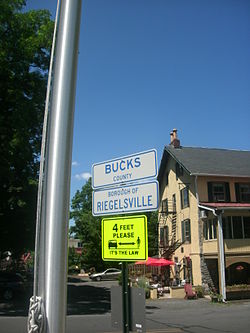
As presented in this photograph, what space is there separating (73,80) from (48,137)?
393 millimetres

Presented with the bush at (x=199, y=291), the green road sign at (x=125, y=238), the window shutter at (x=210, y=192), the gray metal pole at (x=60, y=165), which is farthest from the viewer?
the window shutter at (x=210, y=192)

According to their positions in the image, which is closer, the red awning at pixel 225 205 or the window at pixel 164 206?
the red awning at pixel 225 205

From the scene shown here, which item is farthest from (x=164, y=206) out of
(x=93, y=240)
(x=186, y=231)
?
(x=93, y=240)

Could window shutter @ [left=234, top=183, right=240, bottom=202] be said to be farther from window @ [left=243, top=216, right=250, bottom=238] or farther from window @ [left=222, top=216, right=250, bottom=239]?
window @ [left=222, top=216, right=250, bottom=239]

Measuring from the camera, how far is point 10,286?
2261 cm

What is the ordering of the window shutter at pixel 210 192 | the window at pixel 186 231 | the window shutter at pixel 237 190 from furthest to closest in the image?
the window at pixel 186 231 → the window shutter at pixel 237 190 → the window shutter at pixel 210 192

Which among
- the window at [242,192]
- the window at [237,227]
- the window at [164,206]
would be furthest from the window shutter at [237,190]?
the window at [164,206]

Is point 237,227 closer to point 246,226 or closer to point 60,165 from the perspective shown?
point 246,226

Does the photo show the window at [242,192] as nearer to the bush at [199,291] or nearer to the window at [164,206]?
the window at [164,206]

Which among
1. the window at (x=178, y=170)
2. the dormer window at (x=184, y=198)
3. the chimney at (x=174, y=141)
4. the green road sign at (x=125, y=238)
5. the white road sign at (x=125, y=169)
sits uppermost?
the chimney at (x=174, y=141)

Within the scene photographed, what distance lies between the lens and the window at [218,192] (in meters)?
28.8

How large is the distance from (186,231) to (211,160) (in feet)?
20.6

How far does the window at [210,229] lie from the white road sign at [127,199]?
23.5 metres

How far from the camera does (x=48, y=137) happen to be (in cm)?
233
